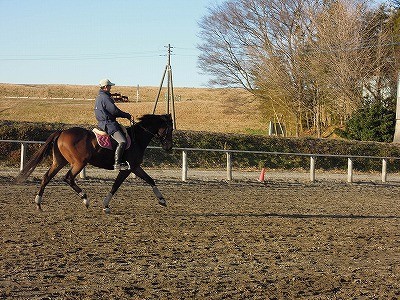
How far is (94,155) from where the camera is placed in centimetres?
1397

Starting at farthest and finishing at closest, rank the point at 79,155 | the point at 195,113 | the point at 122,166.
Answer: the point at 195,113
the point at 122,166
the point at 79,155

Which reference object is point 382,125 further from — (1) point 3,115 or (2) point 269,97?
(1) point 3,115

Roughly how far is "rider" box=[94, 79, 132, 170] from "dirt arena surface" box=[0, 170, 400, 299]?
114 cm

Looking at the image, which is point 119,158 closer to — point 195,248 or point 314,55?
point 195,248

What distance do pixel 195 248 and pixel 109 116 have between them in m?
4.74

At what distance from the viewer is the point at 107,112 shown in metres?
14.0

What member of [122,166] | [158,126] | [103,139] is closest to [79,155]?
[103,139]

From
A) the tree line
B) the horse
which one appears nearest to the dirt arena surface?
the horse

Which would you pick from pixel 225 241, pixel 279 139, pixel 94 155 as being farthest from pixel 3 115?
pixel 225 241

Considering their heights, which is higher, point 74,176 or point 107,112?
point 107,112

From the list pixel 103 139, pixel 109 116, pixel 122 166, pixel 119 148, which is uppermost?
pixel 109 116

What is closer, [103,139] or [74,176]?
[74,176]

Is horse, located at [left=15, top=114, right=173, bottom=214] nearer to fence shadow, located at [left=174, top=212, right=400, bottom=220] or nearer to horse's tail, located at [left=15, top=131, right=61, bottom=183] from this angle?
horse's tail, located at [left=15, top=131, right=61, bottom=183]

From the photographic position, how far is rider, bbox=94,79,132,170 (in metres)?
13.8
